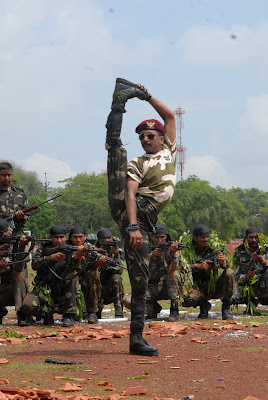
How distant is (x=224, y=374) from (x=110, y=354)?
1.42 meters

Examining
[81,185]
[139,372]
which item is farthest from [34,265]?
[81,185]

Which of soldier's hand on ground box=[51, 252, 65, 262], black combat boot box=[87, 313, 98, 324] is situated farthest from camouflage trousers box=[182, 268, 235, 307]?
soldier's hand on ground box=[51, 252, 65, 262]

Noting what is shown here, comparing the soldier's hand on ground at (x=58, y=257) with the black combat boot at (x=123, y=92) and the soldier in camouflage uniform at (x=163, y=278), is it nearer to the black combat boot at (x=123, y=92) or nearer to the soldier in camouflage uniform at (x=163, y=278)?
the soldier in camouflage uniform at (x=163, y=278)

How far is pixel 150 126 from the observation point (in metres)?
6.56

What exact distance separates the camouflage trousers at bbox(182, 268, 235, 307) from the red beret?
14.8ft

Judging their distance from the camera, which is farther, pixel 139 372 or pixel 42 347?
pixel 42 347

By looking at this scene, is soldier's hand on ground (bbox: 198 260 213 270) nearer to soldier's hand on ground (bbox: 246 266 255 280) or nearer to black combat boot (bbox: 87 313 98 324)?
soldier's hand on ground (bbox: 246 266 255 280)

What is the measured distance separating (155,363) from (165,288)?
4519 millimetres

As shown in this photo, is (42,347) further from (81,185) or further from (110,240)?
(81,185)

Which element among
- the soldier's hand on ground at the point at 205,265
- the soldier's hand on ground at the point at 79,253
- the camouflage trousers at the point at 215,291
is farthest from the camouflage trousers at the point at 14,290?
the soldier's hand on ground at the point at 205,265

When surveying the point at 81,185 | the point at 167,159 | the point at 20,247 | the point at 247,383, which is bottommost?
the point at 247,383

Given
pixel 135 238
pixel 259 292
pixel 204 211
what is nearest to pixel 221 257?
pixel 259 292

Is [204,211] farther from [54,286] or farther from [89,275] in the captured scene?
[54,286]

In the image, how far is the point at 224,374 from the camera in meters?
5.43
